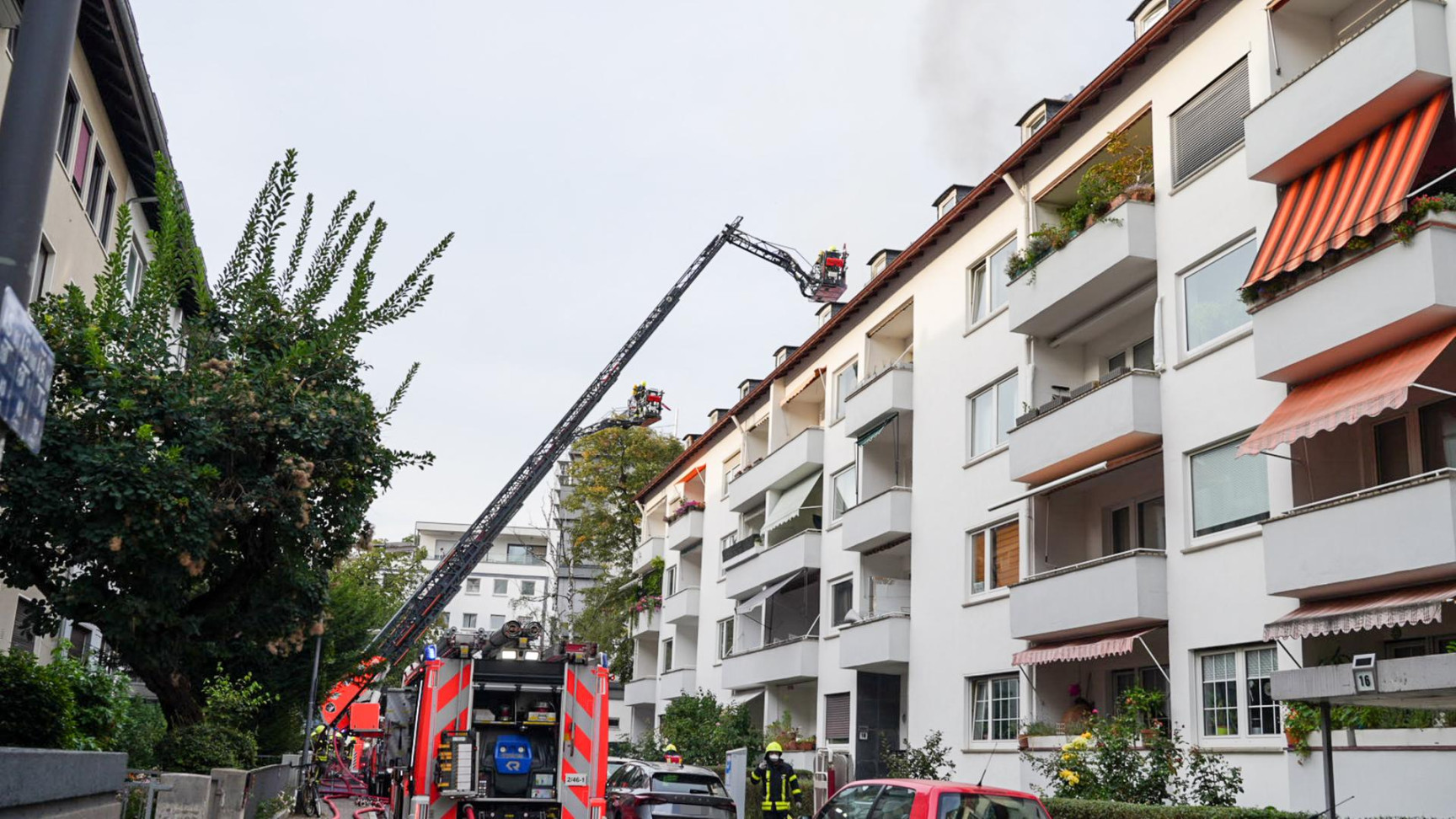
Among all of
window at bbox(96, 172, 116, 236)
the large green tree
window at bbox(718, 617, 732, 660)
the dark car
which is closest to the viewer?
the dark car

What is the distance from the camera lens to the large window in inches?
1647

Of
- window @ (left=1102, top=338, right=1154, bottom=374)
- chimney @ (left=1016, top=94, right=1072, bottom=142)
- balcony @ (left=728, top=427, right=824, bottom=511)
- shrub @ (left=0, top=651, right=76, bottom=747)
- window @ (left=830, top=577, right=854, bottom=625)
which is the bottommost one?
shrub @ (left=0, top=651, right=76, bottom=747)

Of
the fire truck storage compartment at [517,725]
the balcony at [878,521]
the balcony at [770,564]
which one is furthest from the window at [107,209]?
the balcony at [770,564]

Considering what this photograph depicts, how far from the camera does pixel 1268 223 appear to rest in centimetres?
1769

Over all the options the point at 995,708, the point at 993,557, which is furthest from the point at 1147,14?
the point at 995,708

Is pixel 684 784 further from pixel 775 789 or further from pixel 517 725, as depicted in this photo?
pixel 517 725

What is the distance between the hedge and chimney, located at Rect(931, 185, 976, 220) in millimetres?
14109

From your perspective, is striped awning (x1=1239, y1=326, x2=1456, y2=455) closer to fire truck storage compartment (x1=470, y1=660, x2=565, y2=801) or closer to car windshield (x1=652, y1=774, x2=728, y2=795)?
fire truck storage compartment (x1=470, y1=660, x2=565, y2=801)

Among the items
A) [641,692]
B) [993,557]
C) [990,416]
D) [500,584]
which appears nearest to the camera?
[993,557]

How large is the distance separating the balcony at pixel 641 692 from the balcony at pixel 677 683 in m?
1.11

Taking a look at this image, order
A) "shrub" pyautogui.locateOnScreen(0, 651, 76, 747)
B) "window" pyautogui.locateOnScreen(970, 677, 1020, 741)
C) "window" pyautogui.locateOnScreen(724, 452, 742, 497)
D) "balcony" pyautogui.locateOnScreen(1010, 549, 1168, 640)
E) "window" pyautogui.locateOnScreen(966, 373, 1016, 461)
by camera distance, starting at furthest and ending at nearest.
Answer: "window" pyautogui.locateOnScreen(724, 452, 742, 497), "window" pyautogui.locateOnScreen(966, 373, 1016, 461), "window" pyautogui.locateOnScreen(970, 677, 1020, 741), "balcony" pyautogui.locateOnScreen(1010, 549, 1168, 640), "shrub" pyautogui.locateOnScreen(0, 651, 76, 747)

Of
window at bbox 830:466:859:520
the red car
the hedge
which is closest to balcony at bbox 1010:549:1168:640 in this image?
the hedge

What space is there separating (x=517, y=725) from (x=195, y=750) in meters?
4.20

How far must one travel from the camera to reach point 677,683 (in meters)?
45.2
